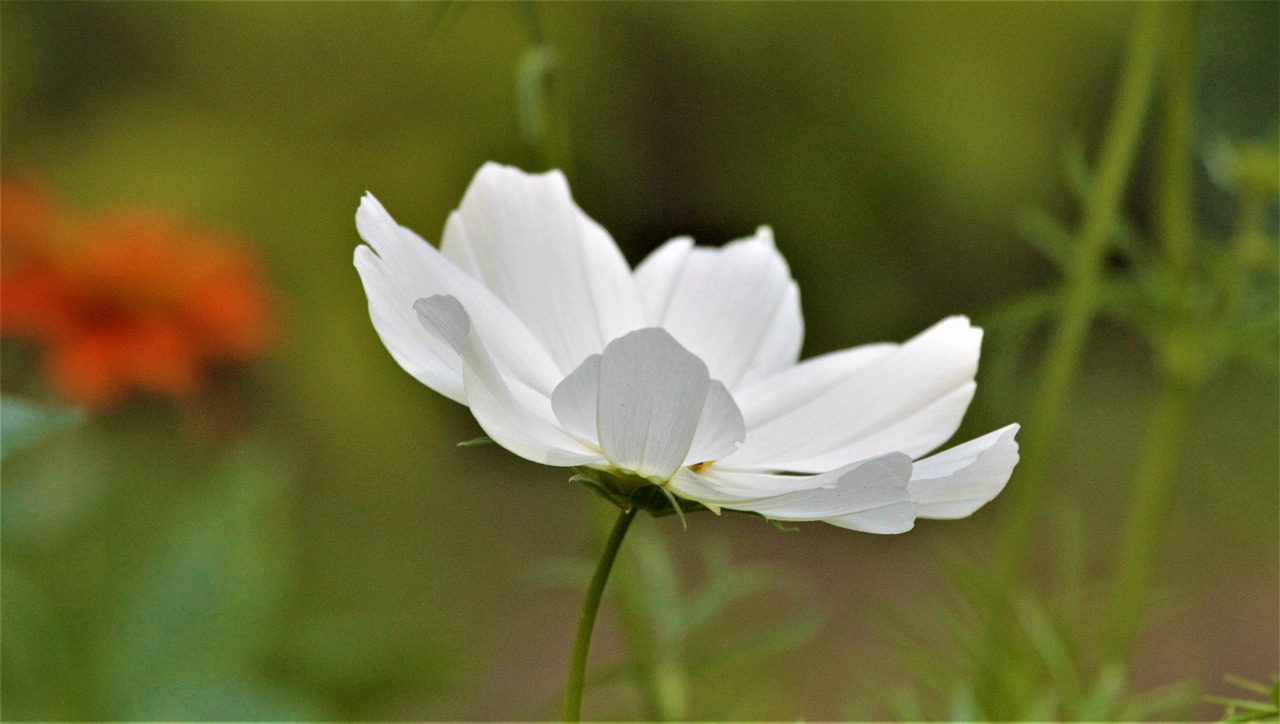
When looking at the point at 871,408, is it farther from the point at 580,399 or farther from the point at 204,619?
the point at 204,619

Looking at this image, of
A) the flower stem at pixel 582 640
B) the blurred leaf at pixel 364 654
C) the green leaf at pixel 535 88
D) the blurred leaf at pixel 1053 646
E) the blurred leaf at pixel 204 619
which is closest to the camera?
the flower stem at pixel 582 640

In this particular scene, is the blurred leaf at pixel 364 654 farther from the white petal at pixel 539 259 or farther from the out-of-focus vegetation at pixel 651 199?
the white petal at pixel 539 259

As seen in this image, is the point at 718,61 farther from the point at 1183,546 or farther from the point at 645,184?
Result: the point at 1183,546

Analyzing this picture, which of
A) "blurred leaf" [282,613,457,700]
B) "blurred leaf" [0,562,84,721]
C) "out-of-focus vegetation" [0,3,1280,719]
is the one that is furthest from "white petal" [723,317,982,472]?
"out-of-focus vegetation" [0,3,1280,719]

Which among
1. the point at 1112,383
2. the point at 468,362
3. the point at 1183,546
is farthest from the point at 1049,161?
the point at 468,362

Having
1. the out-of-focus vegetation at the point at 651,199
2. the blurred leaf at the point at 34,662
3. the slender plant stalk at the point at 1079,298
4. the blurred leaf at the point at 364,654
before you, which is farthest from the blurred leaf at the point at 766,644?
the out-of-focus vegetation at the point at 651,199
